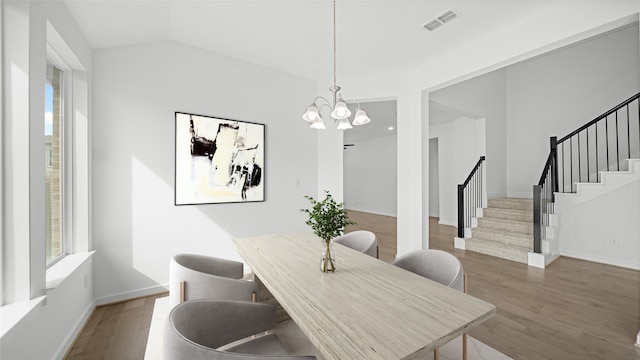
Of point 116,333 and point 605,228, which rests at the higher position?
point 605,228

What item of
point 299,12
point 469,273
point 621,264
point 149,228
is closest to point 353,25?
point 299,12

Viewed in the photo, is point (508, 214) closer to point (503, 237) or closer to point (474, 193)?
point (503, 237)

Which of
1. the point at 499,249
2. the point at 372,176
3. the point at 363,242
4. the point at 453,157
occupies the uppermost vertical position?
the point at 453,157

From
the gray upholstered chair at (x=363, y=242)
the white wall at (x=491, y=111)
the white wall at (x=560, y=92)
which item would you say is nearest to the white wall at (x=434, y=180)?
the white wall at (x=491, y=111)

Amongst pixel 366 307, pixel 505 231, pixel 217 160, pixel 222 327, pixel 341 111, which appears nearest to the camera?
pixel 366 307

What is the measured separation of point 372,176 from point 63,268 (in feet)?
28.3

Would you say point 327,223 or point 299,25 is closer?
point 327,223

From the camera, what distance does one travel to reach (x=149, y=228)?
2.90m

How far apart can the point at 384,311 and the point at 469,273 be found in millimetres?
3065

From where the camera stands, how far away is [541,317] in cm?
240

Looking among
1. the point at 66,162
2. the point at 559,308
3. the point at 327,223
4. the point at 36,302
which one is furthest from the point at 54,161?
the point at 559,308

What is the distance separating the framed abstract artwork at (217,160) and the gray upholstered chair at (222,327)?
2.15m

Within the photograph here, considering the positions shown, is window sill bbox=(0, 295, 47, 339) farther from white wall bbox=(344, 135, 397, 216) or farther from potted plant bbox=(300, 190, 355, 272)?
white wall bbox=(344, 135, 397, 216)

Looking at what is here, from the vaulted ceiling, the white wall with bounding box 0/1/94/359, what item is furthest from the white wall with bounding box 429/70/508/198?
the white wall with bounding box 0/1/94/359
